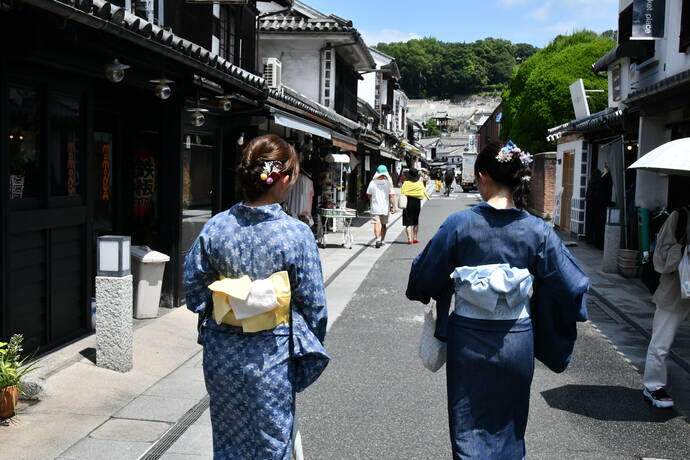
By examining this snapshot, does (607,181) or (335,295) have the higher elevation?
(607,181)

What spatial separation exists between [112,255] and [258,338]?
10.6ft

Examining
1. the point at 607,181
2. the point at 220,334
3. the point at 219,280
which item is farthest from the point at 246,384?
the point at 607,181

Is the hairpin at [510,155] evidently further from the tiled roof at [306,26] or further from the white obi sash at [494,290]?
the tiled roof at [306,26]

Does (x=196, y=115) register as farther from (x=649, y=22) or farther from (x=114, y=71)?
(x=649, y=22)

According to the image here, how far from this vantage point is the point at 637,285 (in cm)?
1176

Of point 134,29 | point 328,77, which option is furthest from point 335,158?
point 134,29

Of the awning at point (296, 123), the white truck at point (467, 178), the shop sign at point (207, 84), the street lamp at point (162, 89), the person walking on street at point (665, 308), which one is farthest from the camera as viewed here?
the white truck at point (467, 178)

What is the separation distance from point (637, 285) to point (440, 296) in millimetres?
9447

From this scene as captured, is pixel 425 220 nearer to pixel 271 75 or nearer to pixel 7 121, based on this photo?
pixel 271 75

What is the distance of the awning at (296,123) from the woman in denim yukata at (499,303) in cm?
783

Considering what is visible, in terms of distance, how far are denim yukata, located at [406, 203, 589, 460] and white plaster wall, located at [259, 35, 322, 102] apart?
19.1 meters

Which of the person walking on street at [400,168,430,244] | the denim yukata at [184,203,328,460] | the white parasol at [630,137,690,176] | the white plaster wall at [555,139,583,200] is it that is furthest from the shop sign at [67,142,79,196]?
the white plaster wall at [555,139,583,200]

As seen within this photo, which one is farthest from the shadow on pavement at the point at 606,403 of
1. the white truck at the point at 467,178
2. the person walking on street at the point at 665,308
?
the white truck at the point at 467,178

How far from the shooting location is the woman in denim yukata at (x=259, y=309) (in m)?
3.12
